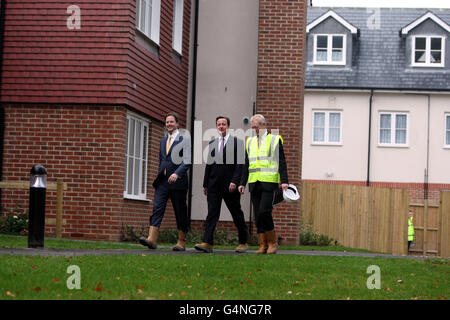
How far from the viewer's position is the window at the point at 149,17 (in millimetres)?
16422

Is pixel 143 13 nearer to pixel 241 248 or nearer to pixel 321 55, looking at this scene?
pixel 241 248

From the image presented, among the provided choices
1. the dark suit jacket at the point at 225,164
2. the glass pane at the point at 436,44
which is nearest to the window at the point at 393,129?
the glass pane at the point at 436,44

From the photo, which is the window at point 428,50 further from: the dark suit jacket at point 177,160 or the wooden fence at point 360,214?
the dark suit jacket at point 177,160

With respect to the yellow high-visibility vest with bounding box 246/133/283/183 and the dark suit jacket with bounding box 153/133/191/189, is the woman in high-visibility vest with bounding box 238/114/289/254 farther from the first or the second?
the dark suit jacket with bounding box 153/133/191/189

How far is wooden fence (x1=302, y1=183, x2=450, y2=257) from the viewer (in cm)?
2414

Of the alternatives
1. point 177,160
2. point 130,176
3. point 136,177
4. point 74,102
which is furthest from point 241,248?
point 136,177

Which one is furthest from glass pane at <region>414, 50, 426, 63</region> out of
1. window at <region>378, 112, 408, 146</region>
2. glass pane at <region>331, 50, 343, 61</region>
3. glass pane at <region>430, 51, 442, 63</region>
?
glass pane at <region>331, 50, 343, 61</region>

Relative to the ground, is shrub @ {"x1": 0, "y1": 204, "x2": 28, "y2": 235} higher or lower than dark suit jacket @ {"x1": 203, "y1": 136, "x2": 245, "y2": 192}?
lower

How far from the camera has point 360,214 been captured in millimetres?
24703

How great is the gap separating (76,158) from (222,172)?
4.31 meters

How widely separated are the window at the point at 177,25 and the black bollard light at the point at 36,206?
812 cm

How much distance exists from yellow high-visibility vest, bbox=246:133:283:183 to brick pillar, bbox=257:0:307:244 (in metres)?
6.89
